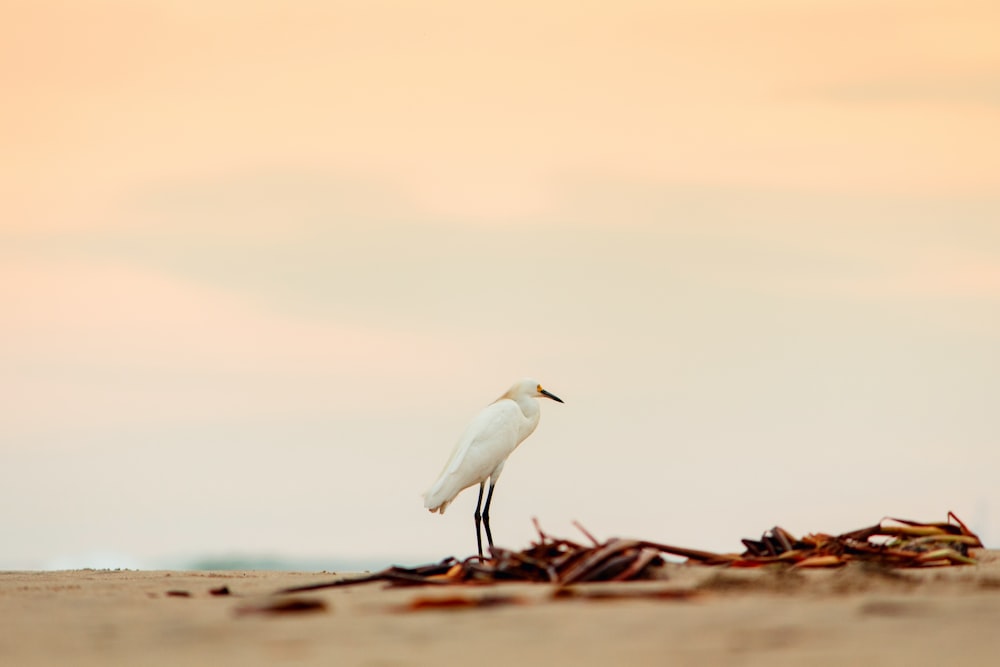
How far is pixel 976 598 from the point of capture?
483cm

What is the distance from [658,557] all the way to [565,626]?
6.16ft

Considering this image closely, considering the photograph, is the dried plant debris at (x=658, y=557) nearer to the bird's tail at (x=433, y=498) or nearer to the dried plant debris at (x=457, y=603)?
the dried plant debris at (x=457, y=603)

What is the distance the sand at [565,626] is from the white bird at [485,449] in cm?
655

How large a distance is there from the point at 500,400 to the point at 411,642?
1005 centimetres

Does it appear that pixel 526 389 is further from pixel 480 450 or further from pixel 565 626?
pixel 565 626

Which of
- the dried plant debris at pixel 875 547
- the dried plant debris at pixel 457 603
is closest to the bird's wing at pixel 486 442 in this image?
the dried plant debris at pixel 875 547

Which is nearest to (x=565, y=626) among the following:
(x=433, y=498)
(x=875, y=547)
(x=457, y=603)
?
(x=457, y=603)

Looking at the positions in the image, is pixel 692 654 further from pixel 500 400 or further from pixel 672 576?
pixel 500 400

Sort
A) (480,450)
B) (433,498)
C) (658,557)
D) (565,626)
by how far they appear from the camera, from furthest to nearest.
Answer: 1. (480,450)
2. (433,498)
3. (658,557)
4. (565,626)

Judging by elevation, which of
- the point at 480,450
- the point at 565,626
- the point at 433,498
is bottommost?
the point at 565,626

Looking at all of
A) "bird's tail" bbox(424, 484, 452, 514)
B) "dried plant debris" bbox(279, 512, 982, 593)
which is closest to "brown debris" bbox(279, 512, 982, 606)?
"dried plant debris" bbox(279, 512, 982, 593)

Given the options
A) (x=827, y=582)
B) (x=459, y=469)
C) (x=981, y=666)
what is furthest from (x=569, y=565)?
(x=459, y=469)

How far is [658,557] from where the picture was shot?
241 inches

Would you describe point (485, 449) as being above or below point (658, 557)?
above
